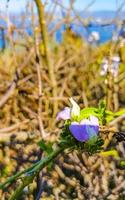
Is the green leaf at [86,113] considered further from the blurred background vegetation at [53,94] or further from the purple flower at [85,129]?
the blurred background vegetation at [53,94]

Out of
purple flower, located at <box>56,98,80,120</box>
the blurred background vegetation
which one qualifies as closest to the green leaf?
purple flower, located at <box>56,98,80,120</box>

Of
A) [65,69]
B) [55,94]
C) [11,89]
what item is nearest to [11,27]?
[11,89]

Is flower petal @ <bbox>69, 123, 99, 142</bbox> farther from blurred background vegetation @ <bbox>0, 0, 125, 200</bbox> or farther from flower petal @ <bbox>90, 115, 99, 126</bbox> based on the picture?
blurred background vegetation @ <bbox>0, 0, 125, 200</bbox>

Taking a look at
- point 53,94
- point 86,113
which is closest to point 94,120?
point 86,113

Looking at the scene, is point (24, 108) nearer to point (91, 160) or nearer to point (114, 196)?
point (91, 160)

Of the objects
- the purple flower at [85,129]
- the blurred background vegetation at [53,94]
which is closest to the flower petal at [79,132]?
the purple flower at [85,129]

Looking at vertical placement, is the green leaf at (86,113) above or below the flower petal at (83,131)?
above

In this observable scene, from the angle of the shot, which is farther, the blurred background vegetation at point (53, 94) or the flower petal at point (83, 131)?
the blurred background vegetation at point (53, 94)

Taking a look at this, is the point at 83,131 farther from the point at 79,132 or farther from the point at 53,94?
the point at 53,94
